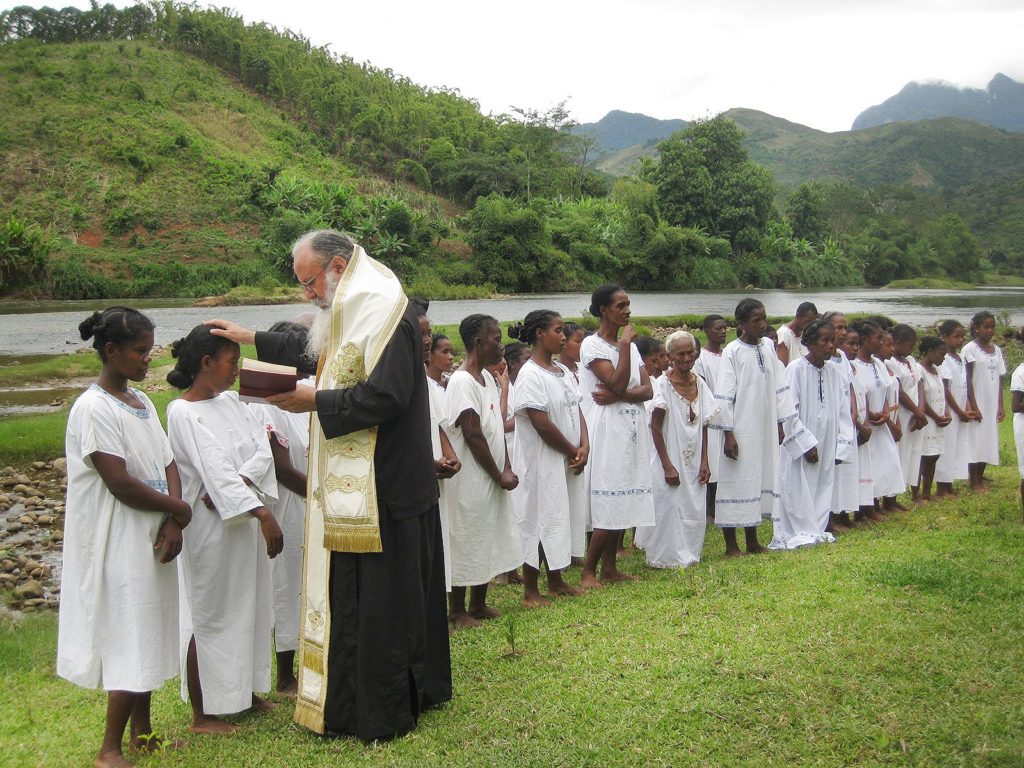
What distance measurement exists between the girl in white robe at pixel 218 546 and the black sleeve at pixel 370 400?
0.72 m

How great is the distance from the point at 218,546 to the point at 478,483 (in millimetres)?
1957

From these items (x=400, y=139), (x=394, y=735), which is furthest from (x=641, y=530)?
(x=400, y=139)

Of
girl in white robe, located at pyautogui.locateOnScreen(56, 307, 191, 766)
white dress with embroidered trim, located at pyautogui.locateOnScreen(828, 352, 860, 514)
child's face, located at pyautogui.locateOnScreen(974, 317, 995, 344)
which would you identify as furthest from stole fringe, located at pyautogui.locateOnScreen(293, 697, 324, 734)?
child's face, located at pyautogui.locateOnScreen(974, 317, 995, 344)

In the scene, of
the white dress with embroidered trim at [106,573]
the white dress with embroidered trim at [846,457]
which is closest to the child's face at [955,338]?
the white dress with embroidered trim at [846,457]

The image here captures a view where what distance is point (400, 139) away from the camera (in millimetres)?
85188

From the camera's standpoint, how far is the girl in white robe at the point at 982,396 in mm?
9219

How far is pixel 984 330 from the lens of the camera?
914 cm

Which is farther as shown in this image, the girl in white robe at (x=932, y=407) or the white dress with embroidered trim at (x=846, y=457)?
the girl in white robe at (x=932, y=407)

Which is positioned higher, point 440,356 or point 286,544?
point 440,356

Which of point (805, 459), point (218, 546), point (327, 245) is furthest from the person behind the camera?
point (805, 459)

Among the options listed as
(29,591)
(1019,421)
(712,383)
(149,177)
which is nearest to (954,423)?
(1019,421)

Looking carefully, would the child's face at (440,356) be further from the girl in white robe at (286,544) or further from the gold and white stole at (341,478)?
the gold and white stole at (341,478)

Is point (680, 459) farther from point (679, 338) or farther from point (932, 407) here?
point (932, 407)

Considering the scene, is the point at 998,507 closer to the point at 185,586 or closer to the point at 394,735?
the point at 394,735
